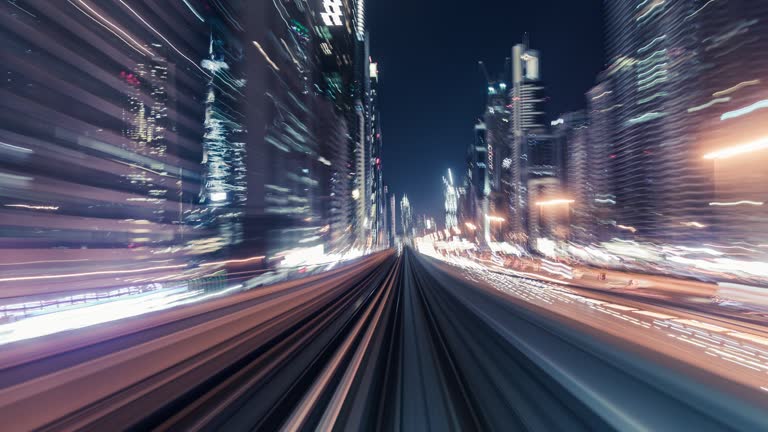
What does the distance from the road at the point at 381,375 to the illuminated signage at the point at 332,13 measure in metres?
95.0

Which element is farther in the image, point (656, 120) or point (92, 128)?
point (656, 120)

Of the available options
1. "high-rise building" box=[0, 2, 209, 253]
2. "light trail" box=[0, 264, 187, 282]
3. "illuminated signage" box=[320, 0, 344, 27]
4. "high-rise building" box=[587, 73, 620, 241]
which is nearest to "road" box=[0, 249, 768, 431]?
"light trail" box=[0, 264, 187, 282]

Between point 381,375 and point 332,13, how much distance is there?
102 m

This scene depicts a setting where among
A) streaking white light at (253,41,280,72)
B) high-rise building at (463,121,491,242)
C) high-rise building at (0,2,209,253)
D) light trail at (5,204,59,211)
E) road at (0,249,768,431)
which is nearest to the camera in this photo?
road at (0,249,768,431)

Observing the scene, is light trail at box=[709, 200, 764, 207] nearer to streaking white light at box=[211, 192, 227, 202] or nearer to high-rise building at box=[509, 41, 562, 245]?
streaking white light at box=[211, 192, 227, 202]

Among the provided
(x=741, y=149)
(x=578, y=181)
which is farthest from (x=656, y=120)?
(x=578, y=181)

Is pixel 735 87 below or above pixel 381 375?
above

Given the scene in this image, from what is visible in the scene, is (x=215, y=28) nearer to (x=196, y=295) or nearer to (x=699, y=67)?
(x=196, y=295)

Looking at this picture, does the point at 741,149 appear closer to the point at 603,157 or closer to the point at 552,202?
the point at 603,157

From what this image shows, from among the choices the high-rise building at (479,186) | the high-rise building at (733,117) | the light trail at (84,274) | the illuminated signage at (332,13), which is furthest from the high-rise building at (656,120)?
the high-rise building at (479,186)

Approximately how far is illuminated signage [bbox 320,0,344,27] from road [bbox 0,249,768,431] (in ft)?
312

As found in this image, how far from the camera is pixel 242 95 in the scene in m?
30.9

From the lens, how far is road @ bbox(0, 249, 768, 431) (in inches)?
168

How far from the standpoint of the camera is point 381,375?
6465 millimetres
